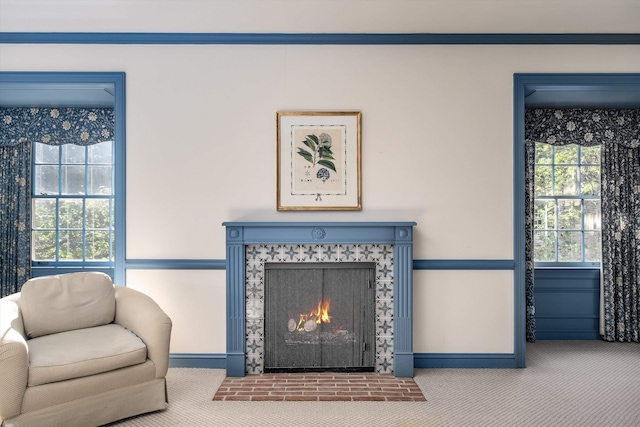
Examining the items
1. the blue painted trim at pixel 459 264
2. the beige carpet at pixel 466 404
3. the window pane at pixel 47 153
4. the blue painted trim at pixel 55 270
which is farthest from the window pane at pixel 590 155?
the window pane at pixel 47 153

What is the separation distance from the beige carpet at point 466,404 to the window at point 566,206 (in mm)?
1297

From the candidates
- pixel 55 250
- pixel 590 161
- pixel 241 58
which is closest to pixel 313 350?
pixel 241 58

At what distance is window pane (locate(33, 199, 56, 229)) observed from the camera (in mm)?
5031

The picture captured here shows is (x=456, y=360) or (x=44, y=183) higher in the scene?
(x=44, y=183)

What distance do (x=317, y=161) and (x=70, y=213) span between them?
284 centimetres

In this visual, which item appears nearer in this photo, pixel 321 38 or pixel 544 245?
pixel 321 38

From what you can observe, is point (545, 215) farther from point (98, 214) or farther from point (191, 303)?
point (98, 214)

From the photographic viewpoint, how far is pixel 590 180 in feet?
16.3

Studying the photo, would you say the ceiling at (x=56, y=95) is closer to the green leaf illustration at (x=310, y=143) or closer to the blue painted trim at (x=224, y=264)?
the blue painted trim at (x=224, y=264)

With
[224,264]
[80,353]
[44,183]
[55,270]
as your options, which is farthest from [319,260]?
[44,183]

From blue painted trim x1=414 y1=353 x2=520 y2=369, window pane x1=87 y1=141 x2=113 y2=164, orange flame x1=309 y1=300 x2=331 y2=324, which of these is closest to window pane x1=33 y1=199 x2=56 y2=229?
window pane x1=87 y1=141 x2=113 y2=164

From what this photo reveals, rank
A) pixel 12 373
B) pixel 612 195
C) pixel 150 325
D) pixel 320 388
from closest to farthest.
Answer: pixel 12 373
pixel 150 325
pixel 320 388
pixel 612 195

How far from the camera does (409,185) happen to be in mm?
3910

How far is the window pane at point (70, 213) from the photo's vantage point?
5.03 m
